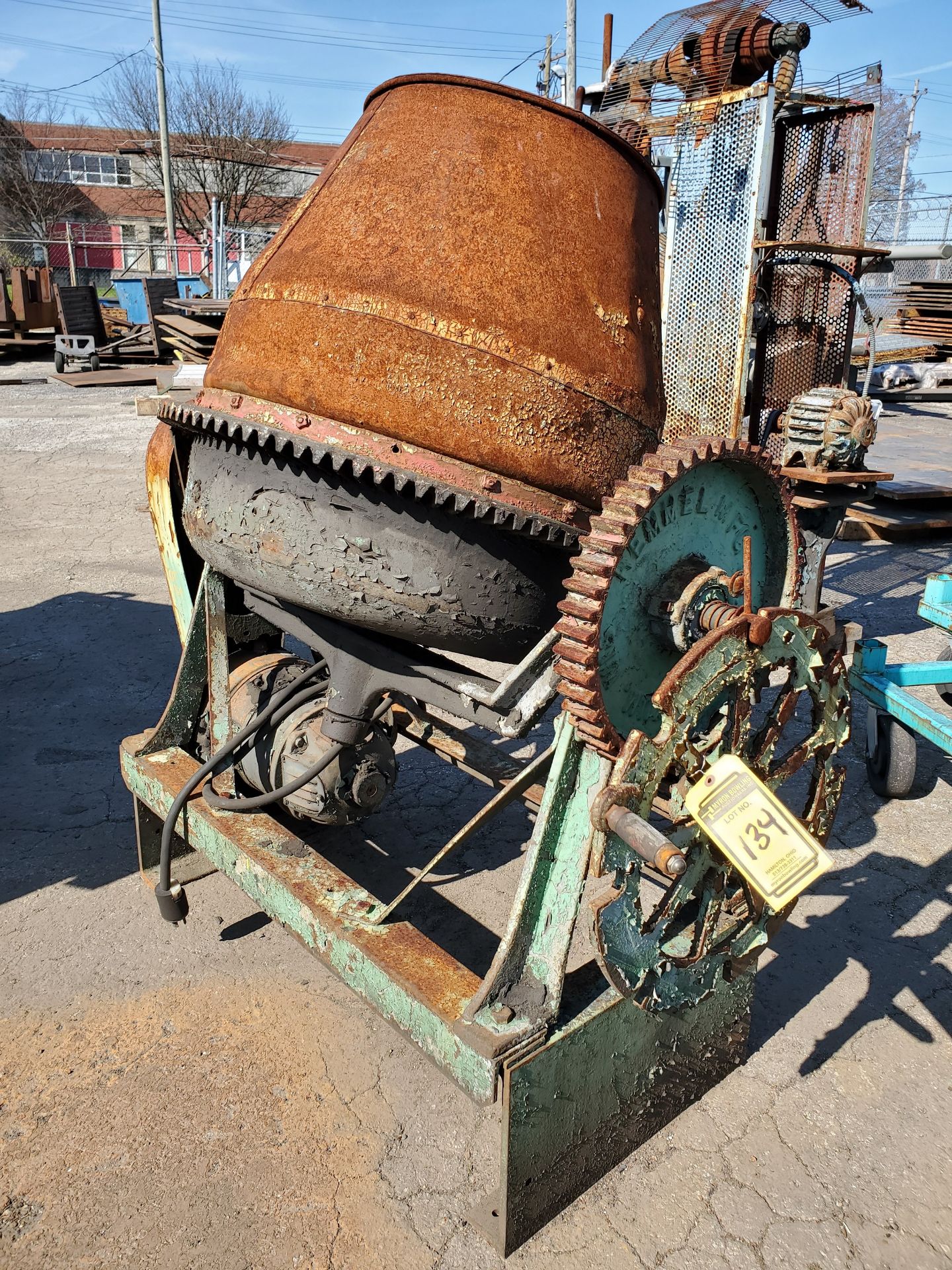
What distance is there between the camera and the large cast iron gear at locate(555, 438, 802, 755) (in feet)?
5.68

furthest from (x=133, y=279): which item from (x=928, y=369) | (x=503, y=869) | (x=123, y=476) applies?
(x=503, y=869)

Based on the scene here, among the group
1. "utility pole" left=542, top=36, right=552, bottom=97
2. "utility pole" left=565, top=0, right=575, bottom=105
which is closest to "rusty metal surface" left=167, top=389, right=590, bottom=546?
"utility pole" left=565, top=0, right=575, bottom=105

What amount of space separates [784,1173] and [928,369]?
51.8ft

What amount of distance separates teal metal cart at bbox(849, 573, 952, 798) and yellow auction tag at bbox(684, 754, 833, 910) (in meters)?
1.78

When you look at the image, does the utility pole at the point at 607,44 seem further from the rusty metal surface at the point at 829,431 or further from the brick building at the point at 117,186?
the brick building at the point at 117,186

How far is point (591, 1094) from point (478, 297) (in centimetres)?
168

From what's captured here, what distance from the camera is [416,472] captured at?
186 cm

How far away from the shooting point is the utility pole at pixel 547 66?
60.7 feet

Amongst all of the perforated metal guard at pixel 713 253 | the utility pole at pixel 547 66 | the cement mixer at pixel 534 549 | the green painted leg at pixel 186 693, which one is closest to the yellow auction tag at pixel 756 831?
the cement mixer at pixel 534 549

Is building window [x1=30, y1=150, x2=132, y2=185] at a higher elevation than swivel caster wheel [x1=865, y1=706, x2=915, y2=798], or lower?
higher

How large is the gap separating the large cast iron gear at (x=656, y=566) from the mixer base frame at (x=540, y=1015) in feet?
0.54

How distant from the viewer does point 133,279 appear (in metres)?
20.0

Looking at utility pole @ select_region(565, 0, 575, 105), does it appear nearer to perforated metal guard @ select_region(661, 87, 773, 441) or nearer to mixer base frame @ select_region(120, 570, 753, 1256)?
perforated metal guard @ select_region(661, 87, 773, 441)

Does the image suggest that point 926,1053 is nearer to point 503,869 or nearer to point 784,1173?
point 784,1173
